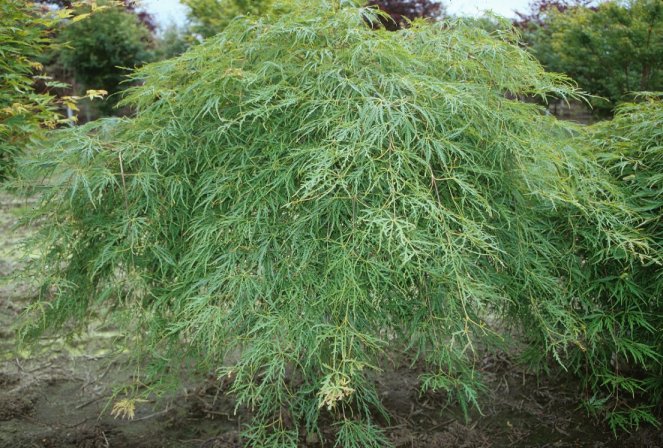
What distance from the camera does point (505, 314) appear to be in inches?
105

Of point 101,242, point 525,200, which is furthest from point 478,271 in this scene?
point 101,242

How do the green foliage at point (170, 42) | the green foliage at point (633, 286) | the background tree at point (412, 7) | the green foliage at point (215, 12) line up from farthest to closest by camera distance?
the green foliage at point (170, 42), the background tree at point (412, 7), the green foliage at point (215, 12), the green foliage at point (633, 286)

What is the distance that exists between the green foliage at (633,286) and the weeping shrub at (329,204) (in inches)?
4.4

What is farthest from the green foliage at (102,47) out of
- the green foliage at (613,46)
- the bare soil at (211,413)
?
the bare soil at (211,413)

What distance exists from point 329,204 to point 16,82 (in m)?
1.61

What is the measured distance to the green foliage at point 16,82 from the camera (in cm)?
257

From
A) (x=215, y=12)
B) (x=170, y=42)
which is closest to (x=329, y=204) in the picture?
(x=215, y=12)

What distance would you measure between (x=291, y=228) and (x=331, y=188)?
29 cm

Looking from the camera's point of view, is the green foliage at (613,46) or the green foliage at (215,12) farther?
the green foliage at (215,12)

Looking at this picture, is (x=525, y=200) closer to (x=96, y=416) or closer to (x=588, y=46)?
(x=96, y=416)

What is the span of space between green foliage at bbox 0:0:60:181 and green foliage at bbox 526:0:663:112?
6.04m

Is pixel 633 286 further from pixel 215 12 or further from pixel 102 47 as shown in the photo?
pixel 102 47

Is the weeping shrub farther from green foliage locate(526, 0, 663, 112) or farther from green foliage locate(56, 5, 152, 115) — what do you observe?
green foliage locate(56, 5, 152, 115)

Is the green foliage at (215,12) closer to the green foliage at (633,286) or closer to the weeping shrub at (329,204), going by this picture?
the weeping shrub at (329,204)
